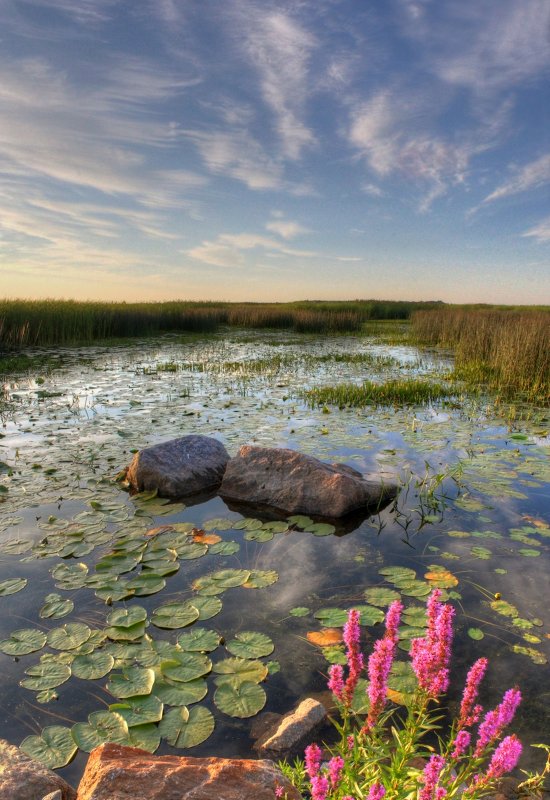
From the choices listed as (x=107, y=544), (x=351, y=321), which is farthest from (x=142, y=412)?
(x=351, y=321)

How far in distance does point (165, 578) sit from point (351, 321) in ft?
94.2

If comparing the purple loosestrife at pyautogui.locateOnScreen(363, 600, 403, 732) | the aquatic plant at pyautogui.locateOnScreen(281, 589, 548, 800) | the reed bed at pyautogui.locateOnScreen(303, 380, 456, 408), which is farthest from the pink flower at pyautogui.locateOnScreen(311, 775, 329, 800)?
the reed bed at pyautogui.locateOnScreen(303, 380, 456, 408)

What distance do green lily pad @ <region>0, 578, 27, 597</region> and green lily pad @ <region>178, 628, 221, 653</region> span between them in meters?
1.45

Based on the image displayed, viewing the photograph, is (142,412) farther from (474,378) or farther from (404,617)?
(474,378)

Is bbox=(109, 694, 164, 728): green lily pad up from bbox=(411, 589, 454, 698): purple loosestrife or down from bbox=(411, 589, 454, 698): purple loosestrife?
down

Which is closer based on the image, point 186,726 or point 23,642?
point 186,726

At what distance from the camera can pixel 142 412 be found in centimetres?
935

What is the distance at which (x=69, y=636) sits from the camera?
3295 mm

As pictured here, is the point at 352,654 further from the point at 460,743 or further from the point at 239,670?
the point at 239,670

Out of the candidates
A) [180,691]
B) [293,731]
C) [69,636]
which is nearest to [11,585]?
[69,636]

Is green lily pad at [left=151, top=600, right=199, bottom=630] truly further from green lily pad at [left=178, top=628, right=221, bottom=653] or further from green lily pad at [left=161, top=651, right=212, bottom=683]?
green lily pad at [left=161, top=651, right=212, bottom=683]

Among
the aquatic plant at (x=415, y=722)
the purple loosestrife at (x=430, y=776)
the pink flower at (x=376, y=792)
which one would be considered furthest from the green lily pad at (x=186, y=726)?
the purple loosestrife at (x=430, y=776)

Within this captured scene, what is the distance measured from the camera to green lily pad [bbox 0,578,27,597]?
3.78 m

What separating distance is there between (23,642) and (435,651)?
273 cm
